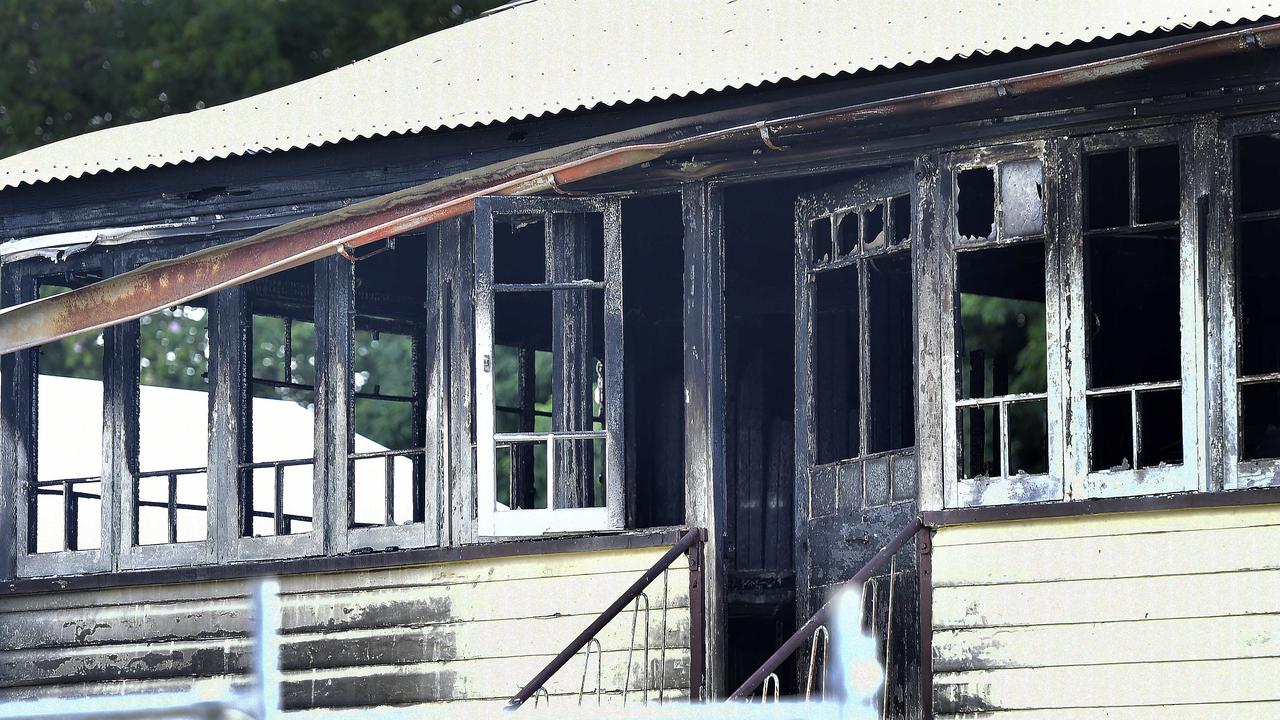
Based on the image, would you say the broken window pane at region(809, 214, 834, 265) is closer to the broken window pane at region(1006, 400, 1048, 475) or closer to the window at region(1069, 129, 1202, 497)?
the window at region(1069, 129, 1202, 497)

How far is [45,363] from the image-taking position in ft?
96.7

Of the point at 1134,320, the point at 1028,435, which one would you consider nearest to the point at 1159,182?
the point at 1134,320

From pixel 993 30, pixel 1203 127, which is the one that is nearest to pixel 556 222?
pixel 993 30

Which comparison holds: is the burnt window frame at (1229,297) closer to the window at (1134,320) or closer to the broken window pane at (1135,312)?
the window at (1134,320)

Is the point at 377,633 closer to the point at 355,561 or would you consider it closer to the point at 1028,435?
the point at 355,561

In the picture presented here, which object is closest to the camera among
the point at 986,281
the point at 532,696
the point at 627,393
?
the point at 532,696

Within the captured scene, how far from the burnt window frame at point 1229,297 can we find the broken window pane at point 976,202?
135 cm

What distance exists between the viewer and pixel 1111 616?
9164 mm

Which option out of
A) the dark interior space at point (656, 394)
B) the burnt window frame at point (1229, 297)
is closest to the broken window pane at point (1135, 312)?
the dark interior space at point (656, 394)

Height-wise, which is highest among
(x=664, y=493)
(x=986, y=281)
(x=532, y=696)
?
(x=986, y=281)

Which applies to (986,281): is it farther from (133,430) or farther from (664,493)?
(133,430)

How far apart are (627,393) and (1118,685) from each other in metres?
4.59

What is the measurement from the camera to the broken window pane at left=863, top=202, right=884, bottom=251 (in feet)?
33.4

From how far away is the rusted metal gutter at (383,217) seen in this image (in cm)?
974
